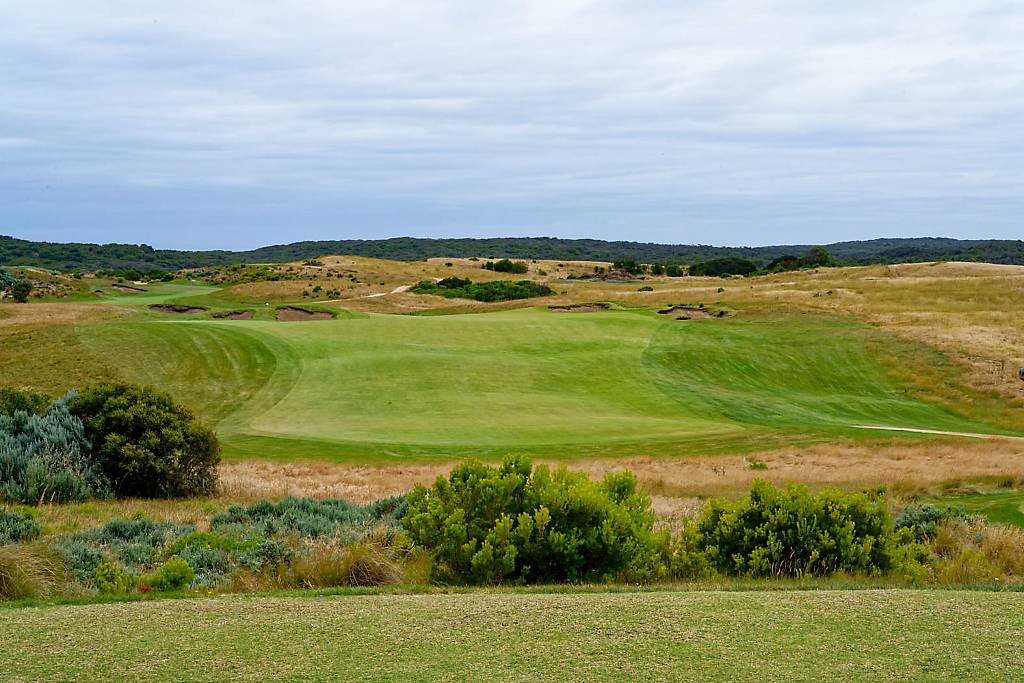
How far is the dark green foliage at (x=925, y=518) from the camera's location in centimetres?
1084

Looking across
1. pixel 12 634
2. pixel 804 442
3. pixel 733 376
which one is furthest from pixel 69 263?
pixel 12 634

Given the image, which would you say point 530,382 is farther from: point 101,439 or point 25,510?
point 25,510

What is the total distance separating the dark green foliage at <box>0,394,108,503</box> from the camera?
47.1 ft

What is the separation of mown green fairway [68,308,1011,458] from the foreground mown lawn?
15.2 metres

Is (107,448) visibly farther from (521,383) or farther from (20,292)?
(20,292)

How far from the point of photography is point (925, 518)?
11375mm

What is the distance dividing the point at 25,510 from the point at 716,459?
45.9 feet

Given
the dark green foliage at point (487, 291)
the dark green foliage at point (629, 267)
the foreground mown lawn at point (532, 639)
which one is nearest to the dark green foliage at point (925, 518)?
the foreground mown lawn at point (532, 639)

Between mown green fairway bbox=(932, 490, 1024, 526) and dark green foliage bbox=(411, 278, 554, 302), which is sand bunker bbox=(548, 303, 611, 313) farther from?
mown green fairway bbox=(932, 490, 1024, 526)

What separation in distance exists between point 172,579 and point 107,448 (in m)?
8.29

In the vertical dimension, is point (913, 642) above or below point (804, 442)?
above

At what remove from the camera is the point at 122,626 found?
5.80 meters

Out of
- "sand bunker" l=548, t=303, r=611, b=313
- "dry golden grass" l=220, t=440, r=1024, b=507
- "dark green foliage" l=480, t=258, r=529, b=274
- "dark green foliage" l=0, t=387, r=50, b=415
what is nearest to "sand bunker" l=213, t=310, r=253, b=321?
"sand bunker" l=548, t=303, r=611, b=313

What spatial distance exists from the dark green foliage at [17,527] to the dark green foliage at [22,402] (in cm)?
691
